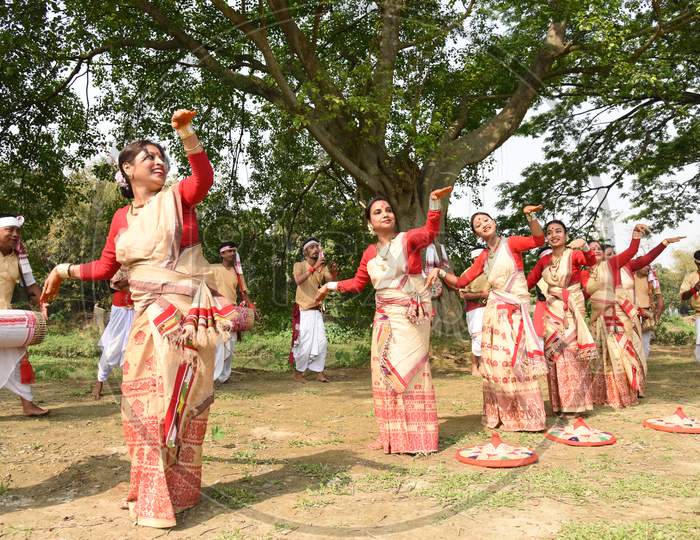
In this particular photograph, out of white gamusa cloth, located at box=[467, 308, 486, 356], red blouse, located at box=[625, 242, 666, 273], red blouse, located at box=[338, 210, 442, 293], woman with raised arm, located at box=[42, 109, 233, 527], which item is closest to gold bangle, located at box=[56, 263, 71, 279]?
woman with raised arm, located at box=[42, 109, 233, 527]

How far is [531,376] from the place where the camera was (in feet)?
19.4

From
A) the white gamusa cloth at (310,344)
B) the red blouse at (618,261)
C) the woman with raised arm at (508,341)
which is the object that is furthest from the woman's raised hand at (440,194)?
the white gamusa cloth at (310,344)

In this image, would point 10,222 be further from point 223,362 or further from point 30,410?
point 223,362

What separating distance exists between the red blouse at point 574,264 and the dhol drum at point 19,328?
5053 millimetres

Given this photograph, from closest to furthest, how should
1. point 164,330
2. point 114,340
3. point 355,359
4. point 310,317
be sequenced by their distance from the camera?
point 164,330
point 114,340
point 310,317
point 355,359

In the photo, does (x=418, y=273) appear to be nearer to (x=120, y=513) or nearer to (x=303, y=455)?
(x=303, y=455)

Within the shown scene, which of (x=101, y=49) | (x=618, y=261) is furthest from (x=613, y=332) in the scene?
(x=101, y=49)

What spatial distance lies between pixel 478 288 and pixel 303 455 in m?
5.38

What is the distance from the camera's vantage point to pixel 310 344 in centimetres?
1005

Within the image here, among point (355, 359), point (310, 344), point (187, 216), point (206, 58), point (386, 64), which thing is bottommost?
point (355, 359)

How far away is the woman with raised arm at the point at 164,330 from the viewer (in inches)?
133

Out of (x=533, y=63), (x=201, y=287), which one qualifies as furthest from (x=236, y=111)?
(x=201, y=287)

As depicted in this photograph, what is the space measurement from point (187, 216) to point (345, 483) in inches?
82.3

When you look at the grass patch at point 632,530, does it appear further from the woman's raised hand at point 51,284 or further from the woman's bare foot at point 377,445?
the woman's raised hand at point 51,284
